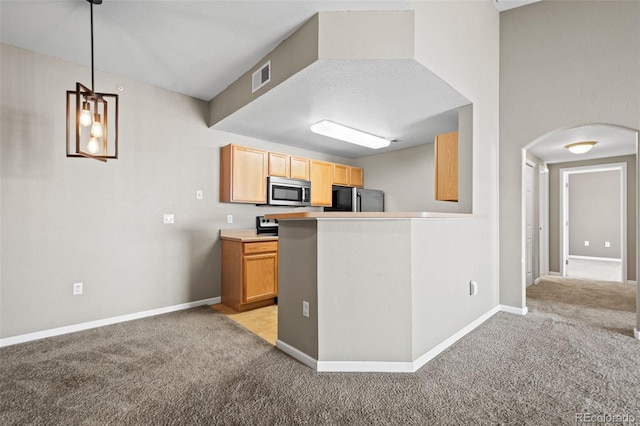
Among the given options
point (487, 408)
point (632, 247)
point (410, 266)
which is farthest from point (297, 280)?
point (632, 247)

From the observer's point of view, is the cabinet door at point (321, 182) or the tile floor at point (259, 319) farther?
the cabinet door at point (321, 182)

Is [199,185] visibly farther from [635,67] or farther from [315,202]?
[635,67]

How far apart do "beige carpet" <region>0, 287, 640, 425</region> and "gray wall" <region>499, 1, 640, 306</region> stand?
1.36m

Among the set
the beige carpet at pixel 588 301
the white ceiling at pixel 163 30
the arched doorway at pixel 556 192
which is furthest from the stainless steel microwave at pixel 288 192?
the beige carpet at pixel 588 301

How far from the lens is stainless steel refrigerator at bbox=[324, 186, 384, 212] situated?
452cm

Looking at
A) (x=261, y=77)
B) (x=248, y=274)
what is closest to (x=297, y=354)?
(x=248, y=274)

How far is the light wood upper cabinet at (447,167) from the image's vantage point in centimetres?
343

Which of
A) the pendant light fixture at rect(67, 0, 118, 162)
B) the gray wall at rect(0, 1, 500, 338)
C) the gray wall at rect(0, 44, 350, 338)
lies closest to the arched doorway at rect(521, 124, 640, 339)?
the gray wall at rect(0, 1, 500, 338)

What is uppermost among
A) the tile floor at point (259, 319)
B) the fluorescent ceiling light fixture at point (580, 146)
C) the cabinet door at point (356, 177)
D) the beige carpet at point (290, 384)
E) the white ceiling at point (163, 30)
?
the white ceiling at point (163, 30)

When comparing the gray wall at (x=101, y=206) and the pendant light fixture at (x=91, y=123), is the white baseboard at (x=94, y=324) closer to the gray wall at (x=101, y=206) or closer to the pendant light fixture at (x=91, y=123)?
the gray wall at (x=101, y=206)

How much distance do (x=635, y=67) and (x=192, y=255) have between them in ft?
16.7

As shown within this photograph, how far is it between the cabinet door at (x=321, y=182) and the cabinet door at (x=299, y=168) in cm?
13

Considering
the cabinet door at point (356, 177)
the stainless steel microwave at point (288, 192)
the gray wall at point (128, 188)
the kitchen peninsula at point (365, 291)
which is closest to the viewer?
the kitchen peninsula at point (365, 291)

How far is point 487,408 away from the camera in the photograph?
172 centimetres
